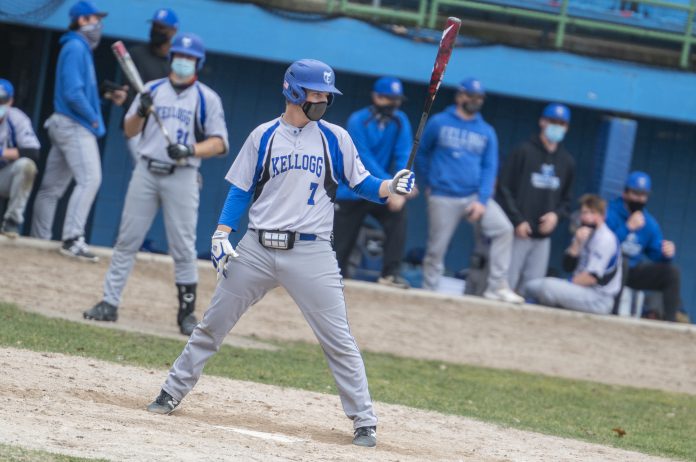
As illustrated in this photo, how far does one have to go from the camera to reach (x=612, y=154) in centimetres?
1541

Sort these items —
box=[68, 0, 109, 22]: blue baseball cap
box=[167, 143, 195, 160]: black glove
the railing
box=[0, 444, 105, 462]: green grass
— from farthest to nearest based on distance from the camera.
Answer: the railing → box=[68, 0, 109, 22]: blue baseball cap → box=[167, 143, 195, 160]: black glove → box=[0, 444, 105, 462]: green grass

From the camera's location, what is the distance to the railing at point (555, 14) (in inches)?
587

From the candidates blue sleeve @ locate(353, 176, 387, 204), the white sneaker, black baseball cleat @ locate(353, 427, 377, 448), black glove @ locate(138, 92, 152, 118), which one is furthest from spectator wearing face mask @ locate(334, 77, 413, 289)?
black baseball cleat @ locate(353, 427, 377, 448)

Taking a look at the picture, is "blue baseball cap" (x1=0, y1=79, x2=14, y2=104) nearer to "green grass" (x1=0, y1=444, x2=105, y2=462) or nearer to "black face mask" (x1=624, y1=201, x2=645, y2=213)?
"black face mask" (x1=624, y1=201, x2=645, y2=213)

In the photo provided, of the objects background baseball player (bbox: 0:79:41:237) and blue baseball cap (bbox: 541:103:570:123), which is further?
blue baseball cap (bbox: 541:103:570:123)

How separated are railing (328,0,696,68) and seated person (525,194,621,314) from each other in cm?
230

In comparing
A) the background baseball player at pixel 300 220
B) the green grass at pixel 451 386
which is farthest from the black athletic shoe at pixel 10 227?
the background baseball player at pixel 300 220

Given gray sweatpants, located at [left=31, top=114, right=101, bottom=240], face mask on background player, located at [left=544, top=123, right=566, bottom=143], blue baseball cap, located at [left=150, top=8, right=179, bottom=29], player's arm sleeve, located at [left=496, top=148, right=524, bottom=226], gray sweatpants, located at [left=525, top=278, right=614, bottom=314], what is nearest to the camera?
blue baseball cap, located at [left=150, top=8, right=179, bottom=29]

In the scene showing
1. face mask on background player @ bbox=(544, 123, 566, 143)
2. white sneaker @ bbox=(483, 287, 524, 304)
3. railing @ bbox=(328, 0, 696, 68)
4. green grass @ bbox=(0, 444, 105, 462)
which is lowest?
white sneaker @ bbox=(483, 287, 524, 304)

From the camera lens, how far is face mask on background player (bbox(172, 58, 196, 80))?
34.0 feet

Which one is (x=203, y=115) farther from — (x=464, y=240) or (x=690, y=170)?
(x=690, y=170)

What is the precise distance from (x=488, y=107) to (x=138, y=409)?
30.8 feet

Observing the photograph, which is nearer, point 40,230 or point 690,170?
point 40,230

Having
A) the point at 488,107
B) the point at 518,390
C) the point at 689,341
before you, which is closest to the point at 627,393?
the point at 518,390
